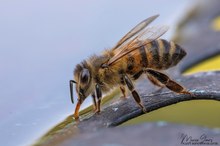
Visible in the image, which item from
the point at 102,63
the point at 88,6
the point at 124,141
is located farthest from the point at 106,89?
the point at 124,141

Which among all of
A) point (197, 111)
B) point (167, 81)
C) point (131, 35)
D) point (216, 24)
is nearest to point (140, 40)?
point (131, 35)

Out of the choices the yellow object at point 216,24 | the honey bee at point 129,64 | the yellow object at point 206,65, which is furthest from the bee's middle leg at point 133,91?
the yellow object at point 216,24

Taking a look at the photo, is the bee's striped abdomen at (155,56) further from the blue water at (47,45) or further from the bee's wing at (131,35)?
the blue water at (47,45)

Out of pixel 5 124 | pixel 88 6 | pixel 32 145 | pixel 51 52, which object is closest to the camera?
pixel 32 145

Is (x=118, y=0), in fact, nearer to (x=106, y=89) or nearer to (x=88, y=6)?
(x=88, y=6)

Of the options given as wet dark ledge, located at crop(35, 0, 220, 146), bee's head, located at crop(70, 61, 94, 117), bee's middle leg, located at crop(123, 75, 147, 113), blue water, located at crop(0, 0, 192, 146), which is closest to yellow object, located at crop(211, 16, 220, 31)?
wet dark ledge, located at crop(35, 0, 220, 146)

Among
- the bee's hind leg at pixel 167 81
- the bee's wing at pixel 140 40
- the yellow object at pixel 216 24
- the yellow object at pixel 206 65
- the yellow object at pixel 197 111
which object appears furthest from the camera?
the yellow object at pixel 216 24
